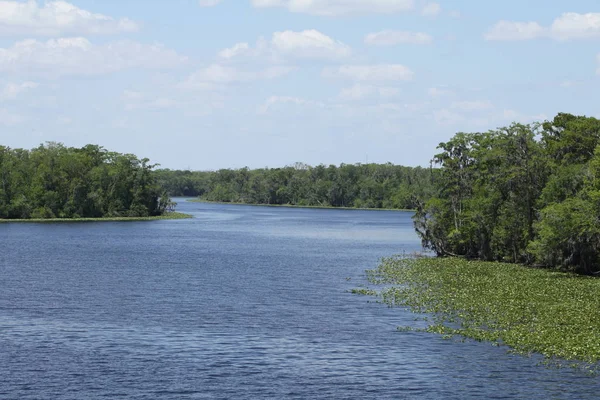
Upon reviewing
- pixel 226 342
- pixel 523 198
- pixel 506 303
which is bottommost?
pixel 226 342

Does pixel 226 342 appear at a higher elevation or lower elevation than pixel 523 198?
lower

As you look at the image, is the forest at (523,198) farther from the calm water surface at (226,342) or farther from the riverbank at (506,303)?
the calm water surface at (226,342)

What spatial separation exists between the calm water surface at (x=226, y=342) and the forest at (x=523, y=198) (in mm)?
17708

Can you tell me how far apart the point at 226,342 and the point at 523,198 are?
5162cm

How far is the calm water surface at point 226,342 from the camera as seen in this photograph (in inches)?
1457

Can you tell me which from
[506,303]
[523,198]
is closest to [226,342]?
[506,303]

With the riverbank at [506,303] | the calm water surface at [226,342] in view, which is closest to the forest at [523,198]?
the riverbank at [506,303]

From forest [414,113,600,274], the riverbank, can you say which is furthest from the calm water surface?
forest [414,113,600,274]

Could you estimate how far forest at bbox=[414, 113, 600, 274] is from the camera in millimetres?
74344

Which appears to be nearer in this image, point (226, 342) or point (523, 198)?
point (226, 342)

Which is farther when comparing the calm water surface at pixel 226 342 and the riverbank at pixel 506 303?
the riverbank at pixel 506 303

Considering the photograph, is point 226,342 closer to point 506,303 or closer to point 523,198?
point 506,303

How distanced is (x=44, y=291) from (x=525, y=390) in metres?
45.2

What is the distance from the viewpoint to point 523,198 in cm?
8750
